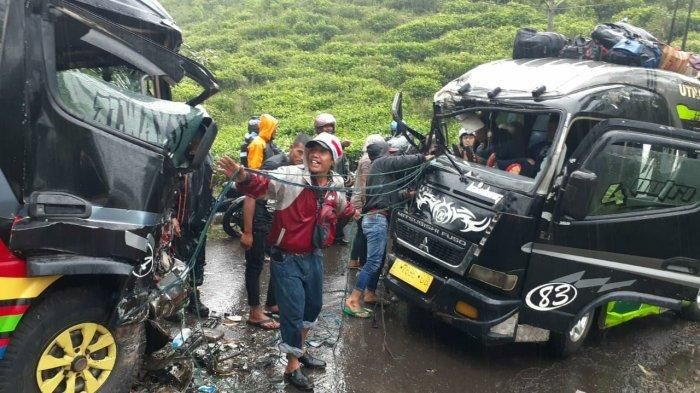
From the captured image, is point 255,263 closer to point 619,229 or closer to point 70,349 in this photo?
point 70,349

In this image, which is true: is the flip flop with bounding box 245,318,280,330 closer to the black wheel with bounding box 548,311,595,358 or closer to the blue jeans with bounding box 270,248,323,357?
the blue jeans with bounding box 270,248,323,357

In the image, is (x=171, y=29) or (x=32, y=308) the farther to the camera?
(x=171, y=29)

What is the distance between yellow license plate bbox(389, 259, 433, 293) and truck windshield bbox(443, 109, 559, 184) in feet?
3.58

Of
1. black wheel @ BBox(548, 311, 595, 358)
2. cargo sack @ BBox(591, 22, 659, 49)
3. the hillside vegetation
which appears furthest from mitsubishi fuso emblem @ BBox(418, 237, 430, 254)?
the hillside vegetation

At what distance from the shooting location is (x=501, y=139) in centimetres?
557

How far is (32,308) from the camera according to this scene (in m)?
2.96

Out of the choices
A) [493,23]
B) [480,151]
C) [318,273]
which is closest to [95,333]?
[318,273]

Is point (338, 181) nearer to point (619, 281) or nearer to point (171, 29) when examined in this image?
point (171, 29)

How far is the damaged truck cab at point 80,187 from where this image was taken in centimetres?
285

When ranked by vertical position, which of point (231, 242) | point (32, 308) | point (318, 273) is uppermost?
point (32, 308)

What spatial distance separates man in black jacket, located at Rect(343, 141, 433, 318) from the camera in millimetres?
5172

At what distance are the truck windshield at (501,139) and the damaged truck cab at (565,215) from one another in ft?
0.11

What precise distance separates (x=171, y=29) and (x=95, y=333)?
2100 mm

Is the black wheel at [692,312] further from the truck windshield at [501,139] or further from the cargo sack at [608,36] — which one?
the cargo sack at [608,36]
